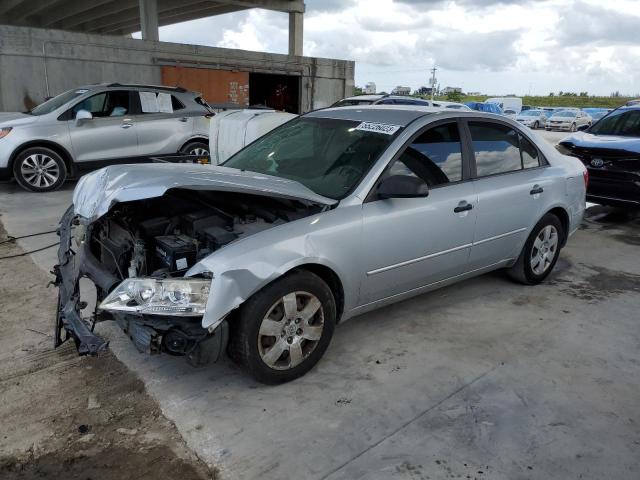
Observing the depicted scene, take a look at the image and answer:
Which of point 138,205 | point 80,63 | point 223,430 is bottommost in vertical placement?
point 223,430

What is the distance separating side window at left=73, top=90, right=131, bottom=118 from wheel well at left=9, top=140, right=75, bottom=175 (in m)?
0.71

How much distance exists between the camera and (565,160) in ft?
16.1

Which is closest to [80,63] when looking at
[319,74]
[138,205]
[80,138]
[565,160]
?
[80,138]

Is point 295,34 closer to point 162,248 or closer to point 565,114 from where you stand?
point 162,248

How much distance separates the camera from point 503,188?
4.11 metres

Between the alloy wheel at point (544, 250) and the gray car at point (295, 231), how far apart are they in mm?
231

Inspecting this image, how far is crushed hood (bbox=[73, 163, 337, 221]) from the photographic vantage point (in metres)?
2.77

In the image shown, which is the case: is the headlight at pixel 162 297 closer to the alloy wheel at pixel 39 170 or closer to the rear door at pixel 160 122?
the alloy wheel at pixel 39 170

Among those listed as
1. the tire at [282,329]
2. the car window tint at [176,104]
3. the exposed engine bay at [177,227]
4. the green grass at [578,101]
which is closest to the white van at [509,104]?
the green grass at [578,101]

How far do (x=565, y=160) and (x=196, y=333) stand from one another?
12.9 feet

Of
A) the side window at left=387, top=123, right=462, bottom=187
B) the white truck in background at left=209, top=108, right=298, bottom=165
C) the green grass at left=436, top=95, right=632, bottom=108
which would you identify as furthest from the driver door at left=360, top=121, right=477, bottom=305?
the green grass at left=436, top=95, right=632, bottom=108

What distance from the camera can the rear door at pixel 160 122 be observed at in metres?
9.03

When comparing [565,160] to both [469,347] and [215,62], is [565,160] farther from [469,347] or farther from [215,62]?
[215,62]

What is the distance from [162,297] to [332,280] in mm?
1050
